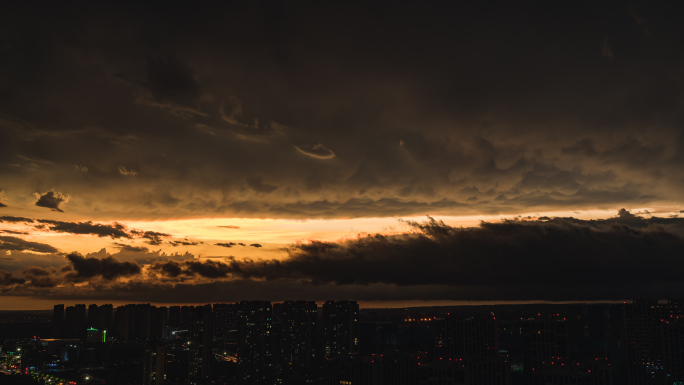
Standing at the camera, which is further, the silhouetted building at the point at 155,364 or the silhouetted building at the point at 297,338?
the silhouetted building at the point at 297,338

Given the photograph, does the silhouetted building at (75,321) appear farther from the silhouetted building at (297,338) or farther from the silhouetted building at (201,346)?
the silhouetted building at (297,338)

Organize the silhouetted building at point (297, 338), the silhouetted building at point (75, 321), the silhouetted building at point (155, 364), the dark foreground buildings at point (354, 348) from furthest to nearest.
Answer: the silhouetted building at point (75, 321) → the silhouetted building at point (297, 338) → the silhouetted building at point (155, 364) → the dark foreground buildings at point (354, 348)

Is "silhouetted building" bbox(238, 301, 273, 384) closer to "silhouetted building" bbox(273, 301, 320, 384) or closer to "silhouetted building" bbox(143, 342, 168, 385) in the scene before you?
"silhouetted building" bbox(273, 301, 320, 384)

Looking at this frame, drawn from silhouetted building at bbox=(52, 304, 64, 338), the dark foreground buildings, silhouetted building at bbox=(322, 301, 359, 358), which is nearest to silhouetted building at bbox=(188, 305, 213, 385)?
the dark foreground buildings

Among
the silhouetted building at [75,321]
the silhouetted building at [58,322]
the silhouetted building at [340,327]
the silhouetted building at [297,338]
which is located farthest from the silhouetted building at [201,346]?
the silhouetted building at [58,322]

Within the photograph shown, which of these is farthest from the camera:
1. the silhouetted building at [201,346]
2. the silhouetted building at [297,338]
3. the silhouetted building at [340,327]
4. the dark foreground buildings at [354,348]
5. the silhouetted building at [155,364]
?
the silhouetted building at [340,327]

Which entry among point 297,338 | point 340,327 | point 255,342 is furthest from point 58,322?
point 340,327

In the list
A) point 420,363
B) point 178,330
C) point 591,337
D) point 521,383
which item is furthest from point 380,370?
point 178,330

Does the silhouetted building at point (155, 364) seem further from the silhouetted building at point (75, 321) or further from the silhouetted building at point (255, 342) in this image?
the silhouetted building at point (75, 321)

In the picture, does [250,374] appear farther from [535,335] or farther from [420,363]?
[535,335]

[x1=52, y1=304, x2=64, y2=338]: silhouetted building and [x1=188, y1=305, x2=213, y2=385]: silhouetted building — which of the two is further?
[x1=52, y1=304, x2=64, y2=338]: silhouetted building
